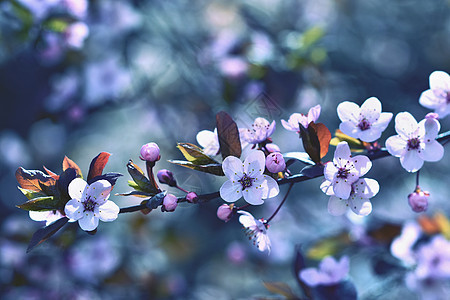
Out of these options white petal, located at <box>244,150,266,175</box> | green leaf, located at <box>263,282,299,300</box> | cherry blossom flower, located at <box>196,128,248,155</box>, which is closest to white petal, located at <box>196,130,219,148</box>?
cherry blossom flower, located at <box>196,128,248,155</box>

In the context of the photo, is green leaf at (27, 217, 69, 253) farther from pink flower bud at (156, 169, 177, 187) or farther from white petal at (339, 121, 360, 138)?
white petal at (339, 121, 360, 138)

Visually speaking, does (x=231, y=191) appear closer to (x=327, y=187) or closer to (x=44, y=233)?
(x=327, y=187)

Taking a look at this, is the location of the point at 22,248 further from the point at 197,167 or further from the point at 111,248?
the point at 197,167

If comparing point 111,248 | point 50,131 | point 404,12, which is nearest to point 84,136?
point 50,131

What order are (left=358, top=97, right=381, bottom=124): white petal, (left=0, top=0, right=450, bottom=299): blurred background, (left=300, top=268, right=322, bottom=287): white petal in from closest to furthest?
(left=358, top=97, right=381, bottom=124): white petal → (left=300, top=268, right=322, bottom=287): white petal → (left=0, top=0, right=450, bottom=299): blurred background

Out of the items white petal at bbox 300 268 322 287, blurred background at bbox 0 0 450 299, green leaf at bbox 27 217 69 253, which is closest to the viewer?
green leaf at bbox 27 217 69 253

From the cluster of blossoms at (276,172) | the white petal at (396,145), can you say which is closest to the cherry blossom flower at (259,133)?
the cluster of blossoms at (276,172)

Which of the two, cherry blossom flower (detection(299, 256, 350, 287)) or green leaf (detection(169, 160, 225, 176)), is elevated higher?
green leaf (detection(169, 160, 225, 176))

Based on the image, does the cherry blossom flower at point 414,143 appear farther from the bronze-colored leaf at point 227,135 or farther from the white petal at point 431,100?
the bronze-colored leaf at point 227,135
